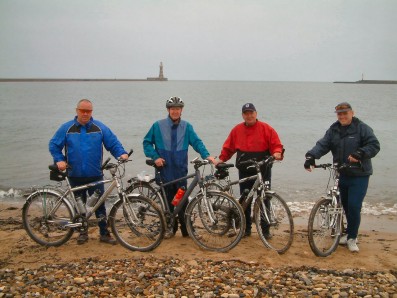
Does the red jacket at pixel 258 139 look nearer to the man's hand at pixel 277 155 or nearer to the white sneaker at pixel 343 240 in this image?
the man's hand at pixel 277 155

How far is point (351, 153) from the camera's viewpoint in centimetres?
567

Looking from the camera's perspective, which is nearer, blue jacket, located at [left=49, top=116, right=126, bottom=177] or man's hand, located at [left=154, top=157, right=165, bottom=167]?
blue jacket, located at [left=49, top=116, right=126, bottom=177]

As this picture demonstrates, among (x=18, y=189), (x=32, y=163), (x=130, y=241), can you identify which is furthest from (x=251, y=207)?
(x=32, y=163)

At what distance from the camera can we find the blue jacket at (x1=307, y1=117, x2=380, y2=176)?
18.1 feet

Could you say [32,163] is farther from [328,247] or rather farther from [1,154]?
[328,247]

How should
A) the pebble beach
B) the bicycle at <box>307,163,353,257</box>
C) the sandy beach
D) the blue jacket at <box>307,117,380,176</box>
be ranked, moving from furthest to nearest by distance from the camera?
the bicycle at <box>307,163,353,257</box> → the blue jacket at <box>307,117,380,176</box> → the sandy beach → the pebble beach

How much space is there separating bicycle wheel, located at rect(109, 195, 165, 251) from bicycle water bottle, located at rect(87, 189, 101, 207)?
0.33m

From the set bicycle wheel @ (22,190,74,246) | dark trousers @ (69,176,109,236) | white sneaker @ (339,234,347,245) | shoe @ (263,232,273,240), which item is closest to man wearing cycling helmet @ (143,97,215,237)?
dark trousers @ (69,176,109,236)

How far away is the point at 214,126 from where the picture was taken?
32719 millimetres

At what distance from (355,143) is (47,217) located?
4.62 metres

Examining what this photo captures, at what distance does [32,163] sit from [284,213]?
13421mm

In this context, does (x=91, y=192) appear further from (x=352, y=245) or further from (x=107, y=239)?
(x=352, y=245)

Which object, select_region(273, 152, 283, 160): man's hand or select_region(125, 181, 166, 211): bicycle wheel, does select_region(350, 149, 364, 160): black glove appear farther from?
select_region(125, 181, 166, 211): bicycle wheel

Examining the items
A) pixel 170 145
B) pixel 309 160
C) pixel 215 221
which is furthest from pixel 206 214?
pixel 309 160
